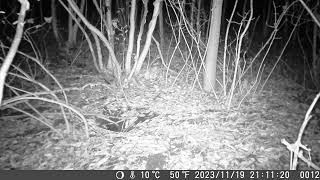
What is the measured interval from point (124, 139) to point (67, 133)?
1173 millimetres

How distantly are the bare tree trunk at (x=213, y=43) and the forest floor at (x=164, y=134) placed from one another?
0.50 metres

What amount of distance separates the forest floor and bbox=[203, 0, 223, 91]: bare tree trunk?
504mm

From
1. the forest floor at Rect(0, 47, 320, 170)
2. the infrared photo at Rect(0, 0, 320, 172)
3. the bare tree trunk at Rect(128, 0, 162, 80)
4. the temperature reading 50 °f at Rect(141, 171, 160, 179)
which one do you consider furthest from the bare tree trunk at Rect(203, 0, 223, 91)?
the temperature reading 50 °f at Rect(141, 171, 160, 179)

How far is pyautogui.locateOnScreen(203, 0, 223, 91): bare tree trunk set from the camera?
683 cm

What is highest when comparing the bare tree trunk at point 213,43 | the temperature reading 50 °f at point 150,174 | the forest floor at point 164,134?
the bare tree trunk at point 213,43

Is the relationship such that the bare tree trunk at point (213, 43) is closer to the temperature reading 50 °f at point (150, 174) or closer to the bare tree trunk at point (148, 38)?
the bare tree trunk at point (148, 38)

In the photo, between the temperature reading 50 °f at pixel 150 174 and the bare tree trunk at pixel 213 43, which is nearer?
the temperature reading 50 °f at pixel 150 174

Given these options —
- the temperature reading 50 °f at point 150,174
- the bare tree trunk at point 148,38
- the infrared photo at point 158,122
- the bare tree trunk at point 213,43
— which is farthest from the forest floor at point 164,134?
the bare tree trunk at point 148,38

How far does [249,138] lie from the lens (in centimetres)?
521

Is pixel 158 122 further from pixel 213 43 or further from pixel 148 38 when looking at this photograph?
pixel 148 38

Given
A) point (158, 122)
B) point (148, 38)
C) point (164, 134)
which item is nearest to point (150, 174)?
point (164, 134)

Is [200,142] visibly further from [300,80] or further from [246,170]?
[300,80]

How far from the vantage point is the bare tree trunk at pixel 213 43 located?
6.83 meters

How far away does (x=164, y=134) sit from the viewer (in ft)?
17.8
